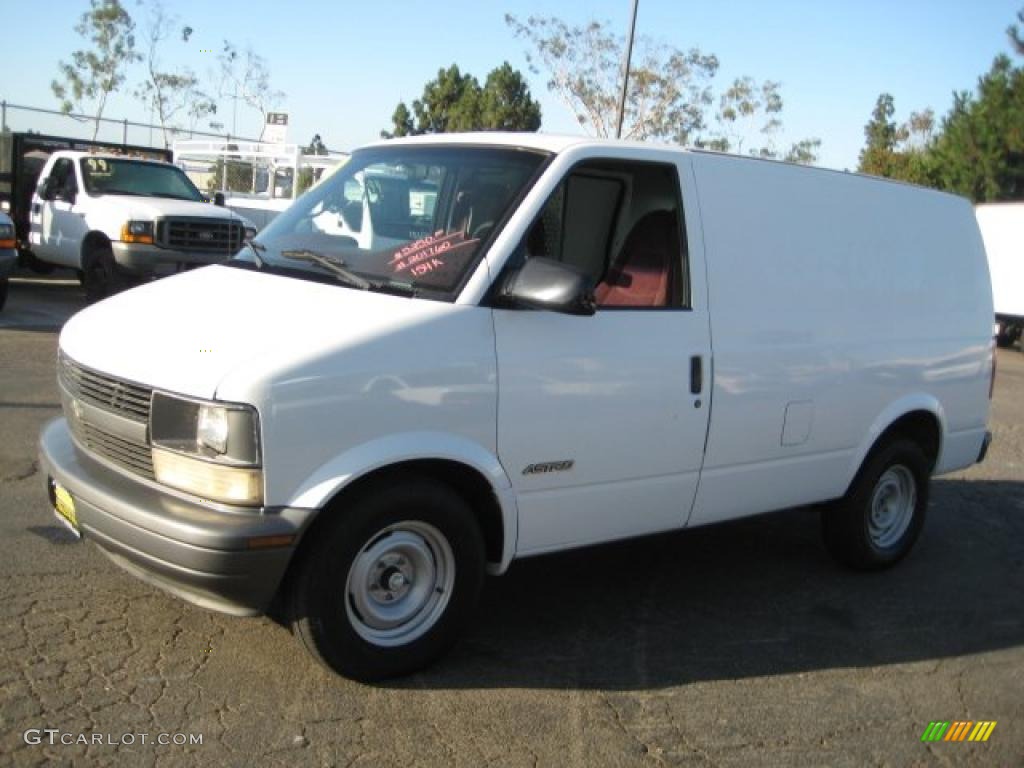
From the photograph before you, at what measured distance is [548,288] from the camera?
3730mm

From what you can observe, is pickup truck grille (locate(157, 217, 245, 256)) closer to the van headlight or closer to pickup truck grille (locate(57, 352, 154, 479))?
pickup truck grille (locate(57, 352, 154, 479))

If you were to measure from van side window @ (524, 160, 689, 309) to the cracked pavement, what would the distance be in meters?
1.56

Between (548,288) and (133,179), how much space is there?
39.8 ft

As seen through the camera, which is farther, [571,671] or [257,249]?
[257,249]

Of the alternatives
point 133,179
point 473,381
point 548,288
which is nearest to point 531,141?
point 548,288

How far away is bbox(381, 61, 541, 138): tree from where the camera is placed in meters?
47.4

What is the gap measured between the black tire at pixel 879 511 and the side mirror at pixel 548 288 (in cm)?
252

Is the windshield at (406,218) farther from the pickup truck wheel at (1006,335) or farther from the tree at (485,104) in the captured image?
the tree at (485,104)

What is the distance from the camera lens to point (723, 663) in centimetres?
435

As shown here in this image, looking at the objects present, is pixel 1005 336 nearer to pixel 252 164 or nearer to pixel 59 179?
pixel 59 179

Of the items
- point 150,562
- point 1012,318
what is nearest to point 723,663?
point 150,562

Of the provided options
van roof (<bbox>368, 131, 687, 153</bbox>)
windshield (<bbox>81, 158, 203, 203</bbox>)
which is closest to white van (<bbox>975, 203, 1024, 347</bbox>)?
windshield (<bbox>81, 158, 203, 203</bbox>)

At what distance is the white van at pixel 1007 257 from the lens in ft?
68.2

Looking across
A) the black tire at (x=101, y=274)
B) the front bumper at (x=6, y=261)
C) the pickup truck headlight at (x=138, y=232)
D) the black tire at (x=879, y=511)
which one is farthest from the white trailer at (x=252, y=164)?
the black tire at (x=879, y=511)
